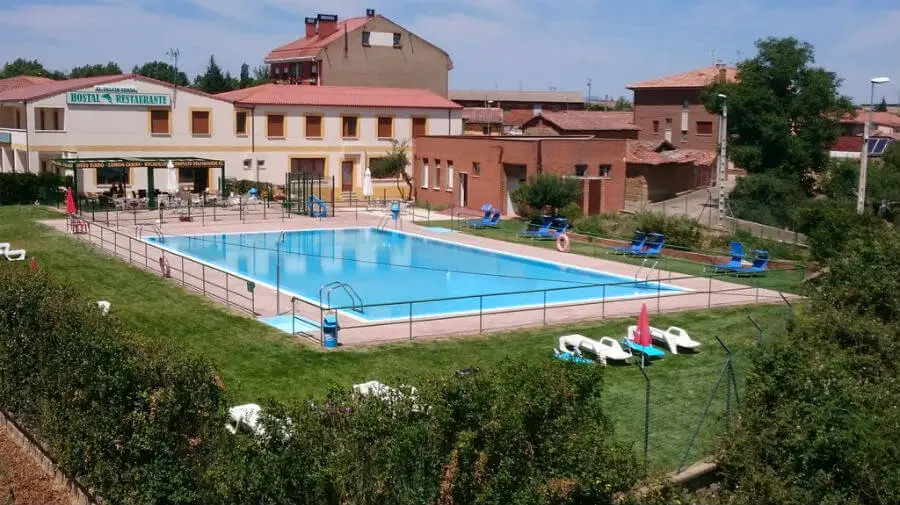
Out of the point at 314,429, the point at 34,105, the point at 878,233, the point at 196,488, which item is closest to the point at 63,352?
the point at 196,488

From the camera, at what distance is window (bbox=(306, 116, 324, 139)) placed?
5066 centimetres

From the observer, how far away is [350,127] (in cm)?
5172

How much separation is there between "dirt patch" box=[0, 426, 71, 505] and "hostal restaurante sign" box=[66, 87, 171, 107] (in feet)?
109

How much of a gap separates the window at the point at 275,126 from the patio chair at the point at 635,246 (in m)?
22.3

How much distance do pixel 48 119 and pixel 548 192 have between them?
77.1 feet

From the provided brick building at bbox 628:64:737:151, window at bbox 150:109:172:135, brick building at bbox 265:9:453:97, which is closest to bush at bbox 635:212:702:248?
window at bbox 150:109:172:135

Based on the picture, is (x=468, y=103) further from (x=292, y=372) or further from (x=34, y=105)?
(x=292, y=372)

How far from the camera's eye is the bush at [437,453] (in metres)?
9.70

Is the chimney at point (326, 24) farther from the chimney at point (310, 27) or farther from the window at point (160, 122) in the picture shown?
the window at point (160, 122)

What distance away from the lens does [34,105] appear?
143 feet

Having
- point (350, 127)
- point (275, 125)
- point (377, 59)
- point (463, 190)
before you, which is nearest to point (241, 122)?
point (275, 125)

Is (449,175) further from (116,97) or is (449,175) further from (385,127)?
(116,97)

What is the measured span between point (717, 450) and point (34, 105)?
3871 cm

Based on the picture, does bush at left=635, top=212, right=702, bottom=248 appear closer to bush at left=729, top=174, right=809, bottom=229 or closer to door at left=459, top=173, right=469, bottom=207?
bush at left=729, top=174, right=809, bottom=229
